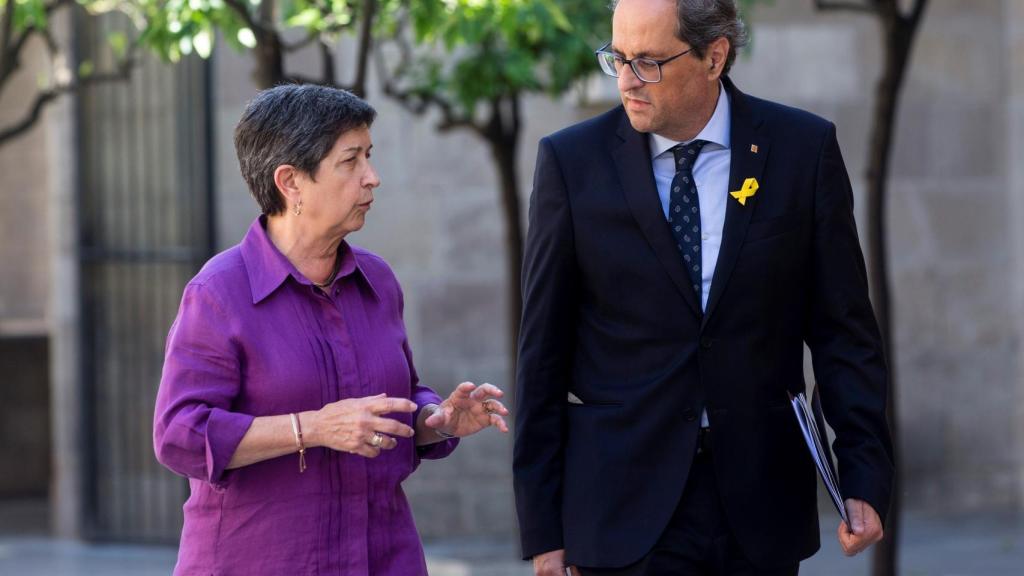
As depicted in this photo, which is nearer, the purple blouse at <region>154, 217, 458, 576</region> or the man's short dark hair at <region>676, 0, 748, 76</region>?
the purple blouse at <region>154, 217, 458, 576</region>

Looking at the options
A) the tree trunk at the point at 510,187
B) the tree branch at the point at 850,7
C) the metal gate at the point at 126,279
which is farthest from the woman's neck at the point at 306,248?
the metal gate at the point at 126,279

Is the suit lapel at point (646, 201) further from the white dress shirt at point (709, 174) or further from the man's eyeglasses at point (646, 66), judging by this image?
the man's eyeglasses at point (646, 66)

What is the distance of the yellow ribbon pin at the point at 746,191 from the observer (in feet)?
11.2

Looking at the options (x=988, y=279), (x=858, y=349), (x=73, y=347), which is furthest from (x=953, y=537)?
(x=858, y=349)

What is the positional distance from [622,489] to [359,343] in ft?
2.11

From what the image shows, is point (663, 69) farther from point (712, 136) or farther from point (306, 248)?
point (306, 248)

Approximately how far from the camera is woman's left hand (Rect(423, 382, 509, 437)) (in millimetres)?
3332

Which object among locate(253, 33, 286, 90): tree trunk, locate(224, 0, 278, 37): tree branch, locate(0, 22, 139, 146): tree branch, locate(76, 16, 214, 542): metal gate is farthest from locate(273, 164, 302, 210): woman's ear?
locate(76, 16, 214, 542): metal gate

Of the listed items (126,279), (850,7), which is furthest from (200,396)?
(126,279)

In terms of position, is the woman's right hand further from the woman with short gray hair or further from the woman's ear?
the woman's ear

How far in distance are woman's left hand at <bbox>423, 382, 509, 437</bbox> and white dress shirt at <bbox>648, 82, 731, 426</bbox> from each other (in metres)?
0.52

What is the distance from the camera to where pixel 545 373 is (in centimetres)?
345

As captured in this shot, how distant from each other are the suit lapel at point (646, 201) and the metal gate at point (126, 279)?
6716 millimetres

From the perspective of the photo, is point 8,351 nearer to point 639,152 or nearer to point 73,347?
point 73,347
